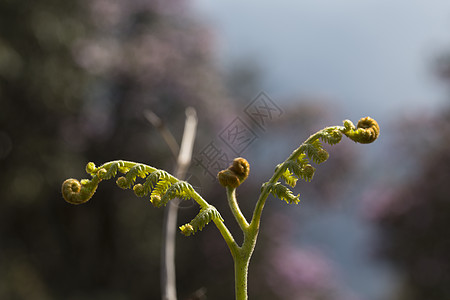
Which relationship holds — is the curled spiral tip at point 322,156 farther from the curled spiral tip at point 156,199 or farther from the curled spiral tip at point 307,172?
the curled spiral tip at point 156,199

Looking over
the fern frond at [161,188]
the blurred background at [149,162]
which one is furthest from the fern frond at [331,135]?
the blurred background at [149,162]

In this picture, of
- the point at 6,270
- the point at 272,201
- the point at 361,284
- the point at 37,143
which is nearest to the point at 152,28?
the point at 37,143

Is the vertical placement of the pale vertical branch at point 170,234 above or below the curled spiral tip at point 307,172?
below

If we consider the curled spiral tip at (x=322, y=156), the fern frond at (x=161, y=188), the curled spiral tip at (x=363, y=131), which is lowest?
the fern frond at (x=161, y=188)

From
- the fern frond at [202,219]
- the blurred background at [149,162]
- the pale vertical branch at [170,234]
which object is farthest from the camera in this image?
the blurred background at [149,162]

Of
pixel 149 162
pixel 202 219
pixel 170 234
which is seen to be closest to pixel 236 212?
pixel 202 219

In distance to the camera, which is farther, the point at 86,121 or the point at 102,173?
the point at 86,121

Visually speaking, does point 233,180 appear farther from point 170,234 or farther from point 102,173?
point 170,234
